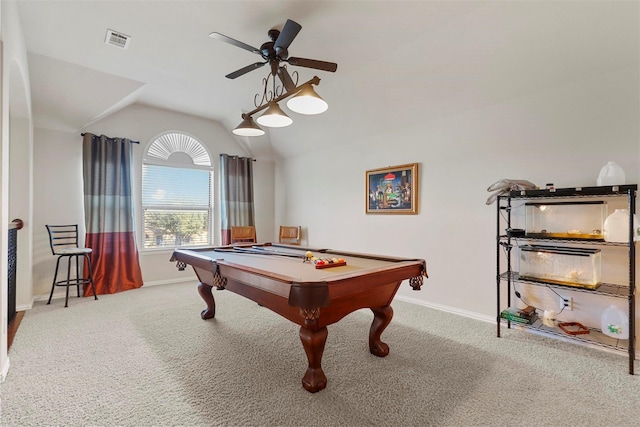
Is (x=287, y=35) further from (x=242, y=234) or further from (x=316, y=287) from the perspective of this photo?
(x=242, y=234)

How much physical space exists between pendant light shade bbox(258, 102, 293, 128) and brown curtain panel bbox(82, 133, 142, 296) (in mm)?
3132

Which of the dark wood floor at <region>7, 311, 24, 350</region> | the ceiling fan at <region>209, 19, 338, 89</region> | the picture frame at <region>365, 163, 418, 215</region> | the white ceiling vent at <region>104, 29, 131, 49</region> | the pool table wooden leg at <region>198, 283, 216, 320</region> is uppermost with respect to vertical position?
the white ceiling vent at <region>104, 29, 131, 49</region>

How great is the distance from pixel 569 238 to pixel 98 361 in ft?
12.8

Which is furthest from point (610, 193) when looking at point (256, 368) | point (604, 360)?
point (256, 368)

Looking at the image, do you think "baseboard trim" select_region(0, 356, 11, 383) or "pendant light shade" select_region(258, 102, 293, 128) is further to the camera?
"pendant light shade" select_region(258, 102, 293, 128)

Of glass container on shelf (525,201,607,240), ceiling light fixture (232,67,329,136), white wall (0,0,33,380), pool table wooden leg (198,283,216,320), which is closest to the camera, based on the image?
white wall (0,0,33,380)

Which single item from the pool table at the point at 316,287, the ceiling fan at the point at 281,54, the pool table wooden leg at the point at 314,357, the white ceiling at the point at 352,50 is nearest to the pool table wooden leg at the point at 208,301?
the pool table at the point at 316,287

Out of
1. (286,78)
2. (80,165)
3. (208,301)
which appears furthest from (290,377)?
(80,165)

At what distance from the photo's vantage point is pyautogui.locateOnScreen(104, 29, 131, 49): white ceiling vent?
2.93m

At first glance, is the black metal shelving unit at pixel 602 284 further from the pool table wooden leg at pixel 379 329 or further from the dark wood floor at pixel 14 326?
the dark wood floor at pixel 14 326

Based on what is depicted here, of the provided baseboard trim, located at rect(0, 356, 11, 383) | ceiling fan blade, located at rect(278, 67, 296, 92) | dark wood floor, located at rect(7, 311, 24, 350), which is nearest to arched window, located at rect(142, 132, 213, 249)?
dark wood floor, located at rect(7, 311, 24, 350)

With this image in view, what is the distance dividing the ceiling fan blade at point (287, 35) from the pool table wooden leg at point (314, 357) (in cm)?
205

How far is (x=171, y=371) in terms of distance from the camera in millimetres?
2164

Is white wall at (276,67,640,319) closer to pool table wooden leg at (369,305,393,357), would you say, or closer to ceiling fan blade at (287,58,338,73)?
pool table wooden leg at (369,305,393,357)
